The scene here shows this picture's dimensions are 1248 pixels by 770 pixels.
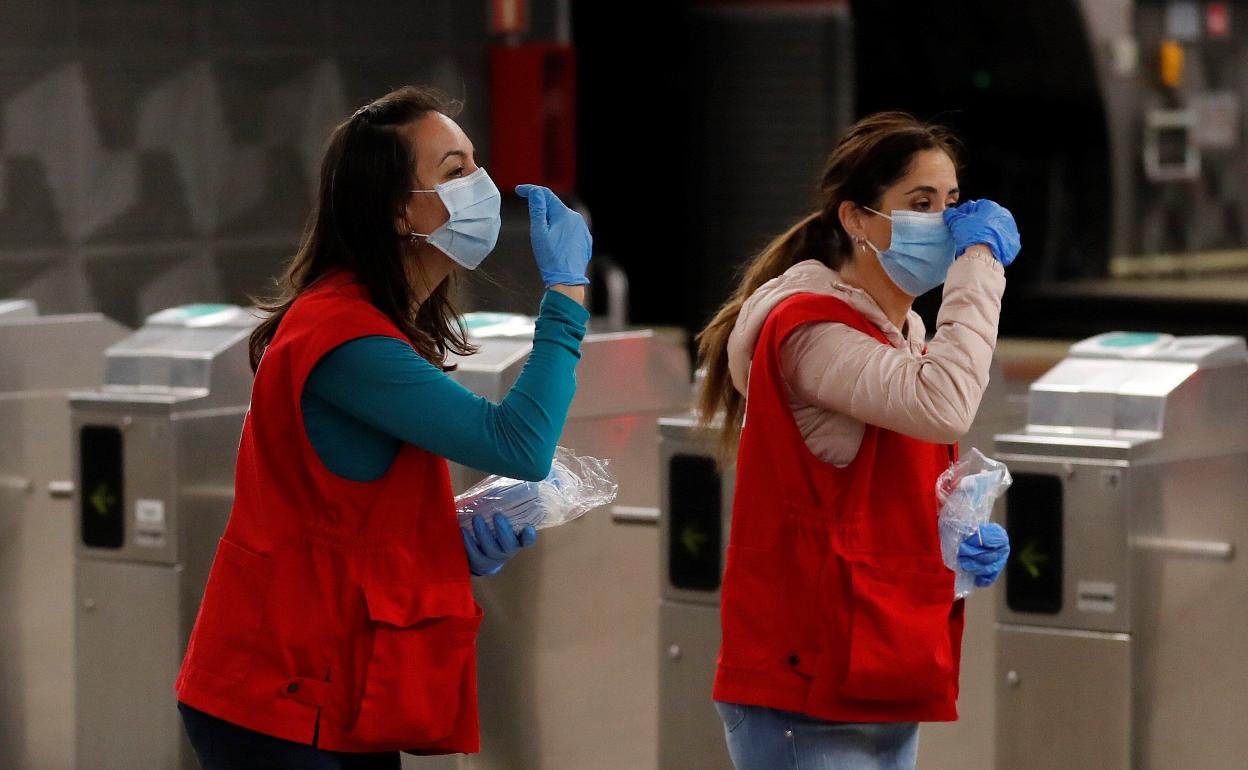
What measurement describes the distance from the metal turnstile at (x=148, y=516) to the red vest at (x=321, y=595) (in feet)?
5.39

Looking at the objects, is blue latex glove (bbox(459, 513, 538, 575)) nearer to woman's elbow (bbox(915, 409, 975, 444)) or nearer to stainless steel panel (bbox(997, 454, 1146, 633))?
woman's elbow (bbox(915, 409, 975, 444))

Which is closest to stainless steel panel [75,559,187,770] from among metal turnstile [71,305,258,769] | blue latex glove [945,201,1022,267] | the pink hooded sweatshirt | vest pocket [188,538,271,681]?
metal turnstile [71,305,258,769]

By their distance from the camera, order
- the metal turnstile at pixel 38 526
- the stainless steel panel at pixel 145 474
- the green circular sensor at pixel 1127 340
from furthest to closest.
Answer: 1. the metal turnstile at pixel 38 526
2. the stainless steel panel at pixel 145 474
3. the green circular sensor at pixel 1127 340

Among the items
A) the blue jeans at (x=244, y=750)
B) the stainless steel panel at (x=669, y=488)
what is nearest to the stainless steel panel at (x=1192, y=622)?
the stainless steel panel at (x=669, y=488)

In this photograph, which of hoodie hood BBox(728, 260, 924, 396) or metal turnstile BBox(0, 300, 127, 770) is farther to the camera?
metal turnstile BBox(0, 300, 127, 770)

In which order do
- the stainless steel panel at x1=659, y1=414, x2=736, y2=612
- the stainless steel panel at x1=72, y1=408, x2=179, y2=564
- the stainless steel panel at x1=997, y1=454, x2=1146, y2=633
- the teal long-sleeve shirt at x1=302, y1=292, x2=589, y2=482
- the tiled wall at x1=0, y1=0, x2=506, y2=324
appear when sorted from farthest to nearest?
the tiled wall at x1=0, y1=0, x2=506, y2=324, the stainless steel panel at x1=72, y1=408, x2=179, y2=564, the stainless steel panel at x1=659, y1=414, x2=736, y2=612, the stainless steel panel at x1=997, y1=454, x2=1146, y2=633, the teal long-sleeve shirt at x1=302, y1=292, x2=589, y2=482

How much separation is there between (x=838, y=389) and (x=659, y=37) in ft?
23.0

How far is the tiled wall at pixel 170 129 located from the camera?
21.0 ft

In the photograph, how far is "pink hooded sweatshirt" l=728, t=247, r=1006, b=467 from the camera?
2010 millimetres

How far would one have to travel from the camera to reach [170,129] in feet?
22.3

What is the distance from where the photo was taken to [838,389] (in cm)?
204

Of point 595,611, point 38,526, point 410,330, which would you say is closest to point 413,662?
point 410,330

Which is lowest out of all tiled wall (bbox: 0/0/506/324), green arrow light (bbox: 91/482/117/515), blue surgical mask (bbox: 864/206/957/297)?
green arrow light (bbox: 91/482/117/515)

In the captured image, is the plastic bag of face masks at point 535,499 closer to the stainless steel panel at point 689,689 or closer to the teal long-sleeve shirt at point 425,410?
the teal long-sleeve shirt at point 425,410
